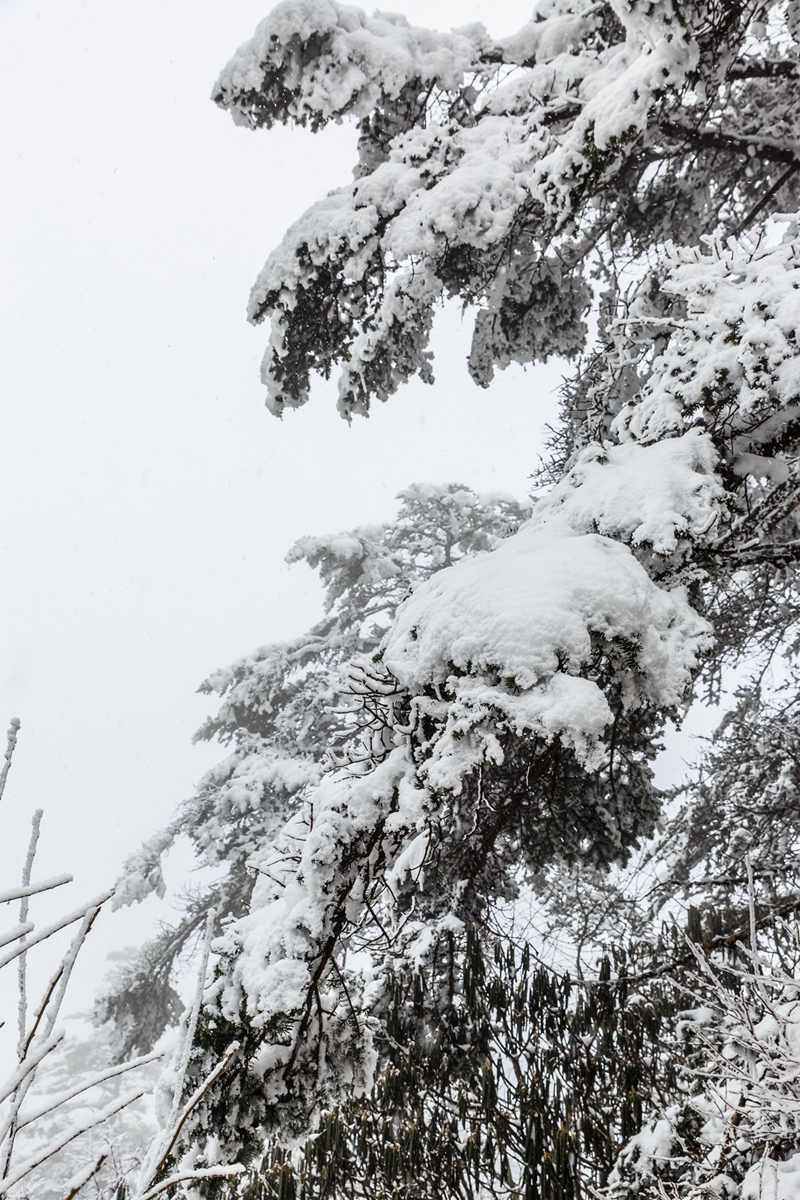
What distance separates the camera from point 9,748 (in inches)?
73.7

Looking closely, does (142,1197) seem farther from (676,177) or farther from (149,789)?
(149,789)

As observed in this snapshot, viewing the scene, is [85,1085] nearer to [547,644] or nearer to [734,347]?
[547,644]

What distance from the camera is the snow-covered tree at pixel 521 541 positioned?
278 centimetres

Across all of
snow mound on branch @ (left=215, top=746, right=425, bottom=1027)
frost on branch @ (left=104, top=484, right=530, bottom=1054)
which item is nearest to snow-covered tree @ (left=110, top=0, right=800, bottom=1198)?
snow mound on branch @ (left=215, top=746, right=425, bottom=1027)

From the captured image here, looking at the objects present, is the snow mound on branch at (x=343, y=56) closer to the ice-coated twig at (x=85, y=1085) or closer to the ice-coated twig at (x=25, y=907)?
the ice-coated twig at (x=25, y=907)

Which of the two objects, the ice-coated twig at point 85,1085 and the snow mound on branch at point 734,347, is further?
the snow mound on branch at point 734,347

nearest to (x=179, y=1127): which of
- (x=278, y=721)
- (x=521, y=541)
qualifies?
(x=521, y=541)

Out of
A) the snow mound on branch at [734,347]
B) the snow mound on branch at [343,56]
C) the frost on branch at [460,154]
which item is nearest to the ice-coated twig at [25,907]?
the snow mound on branch at [734,347]

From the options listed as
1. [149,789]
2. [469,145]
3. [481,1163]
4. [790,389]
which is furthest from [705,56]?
[149,789]

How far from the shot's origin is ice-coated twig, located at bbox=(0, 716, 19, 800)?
67.1 inches

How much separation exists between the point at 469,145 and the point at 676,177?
2.55 metres

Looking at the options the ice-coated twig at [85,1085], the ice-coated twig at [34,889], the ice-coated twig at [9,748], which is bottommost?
the ice-coated twig at [85,1085]

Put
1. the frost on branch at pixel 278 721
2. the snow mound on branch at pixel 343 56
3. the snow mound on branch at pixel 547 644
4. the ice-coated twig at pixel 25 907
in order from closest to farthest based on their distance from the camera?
the ice-coated twig at pixel 25 907, the snow mound on branch at pixel 547 644, the snow mound on branch at pixel 343 56, the frost on branch at pixel 278 721

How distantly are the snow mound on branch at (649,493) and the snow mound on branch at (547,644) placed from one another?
0.55ft
